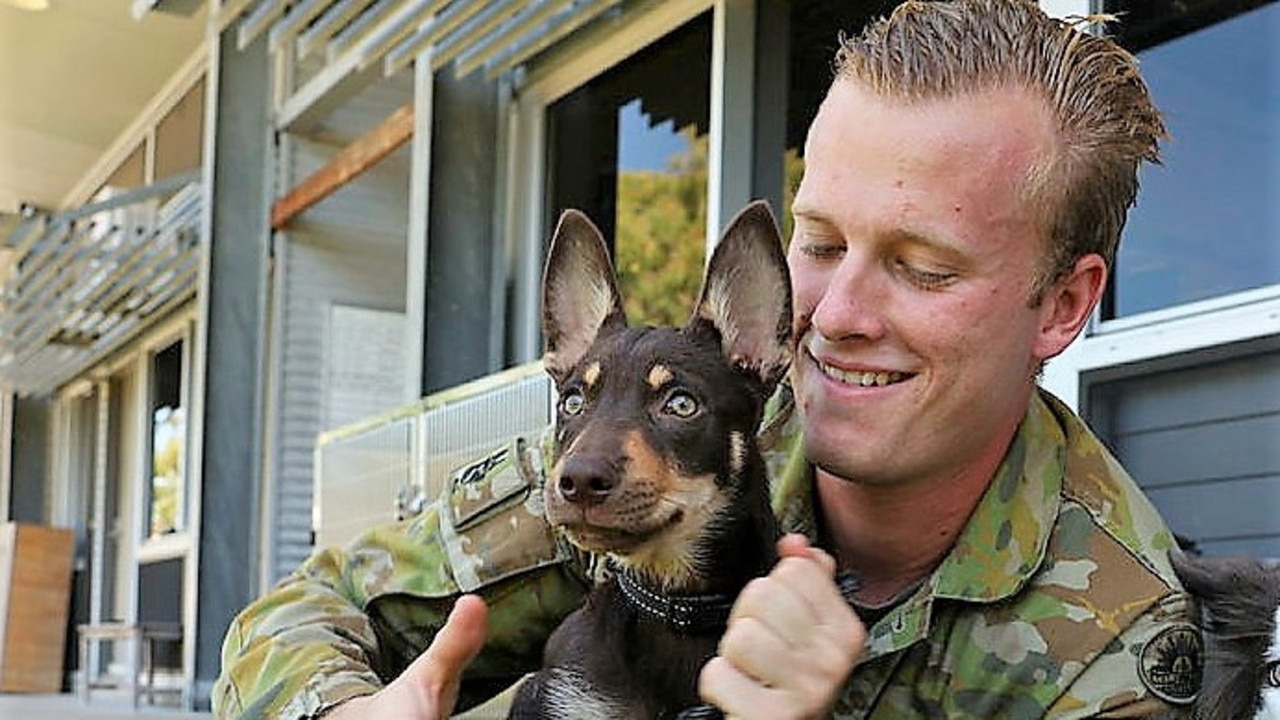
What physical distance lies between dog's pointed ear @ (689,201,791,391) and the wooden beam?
14.0ft

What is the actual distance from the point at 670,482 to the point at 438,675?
0.28 metres

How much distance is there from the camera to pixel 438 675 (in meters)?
1.37

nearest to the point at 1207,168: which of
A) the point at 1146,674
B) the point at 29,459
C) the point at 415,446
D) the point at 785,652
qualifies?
the point at 1146,674

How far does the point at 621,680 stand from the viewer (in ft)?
5.07

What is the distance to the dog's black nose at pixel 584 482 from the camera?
55.6 inches

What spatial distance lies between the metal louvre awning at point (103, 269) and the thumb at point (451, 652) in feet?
24.1

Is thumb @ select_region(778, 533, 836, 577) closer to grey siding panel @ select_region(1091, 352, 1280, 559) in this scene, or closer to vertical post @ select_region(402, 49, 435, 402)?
grey siding panel @ select_region(1091, 352, 1280, 559)

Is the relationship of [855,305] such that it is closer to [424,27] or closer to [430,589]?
[430,589]

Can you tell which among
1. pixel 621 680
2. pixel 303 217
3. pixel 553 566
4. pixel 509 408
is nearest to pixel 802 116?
pixel 509 408

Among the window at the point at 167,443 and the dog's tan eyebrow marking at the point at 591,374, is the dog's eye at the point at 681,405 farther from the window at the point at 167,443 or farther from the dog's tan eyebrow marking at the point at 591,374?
the window at the point at 167,443

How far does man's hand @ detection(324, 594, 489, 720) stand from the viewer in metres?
1.36

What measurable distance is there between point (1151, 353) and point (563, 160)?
106 inches

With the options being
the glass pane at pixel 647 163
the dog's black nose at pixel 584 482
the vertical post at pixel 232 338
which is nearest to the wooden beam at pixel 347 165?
the vertical post at pixel 232 338

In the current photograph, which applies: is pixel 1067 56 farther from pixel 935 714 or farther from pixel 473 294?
pixel 473 294
